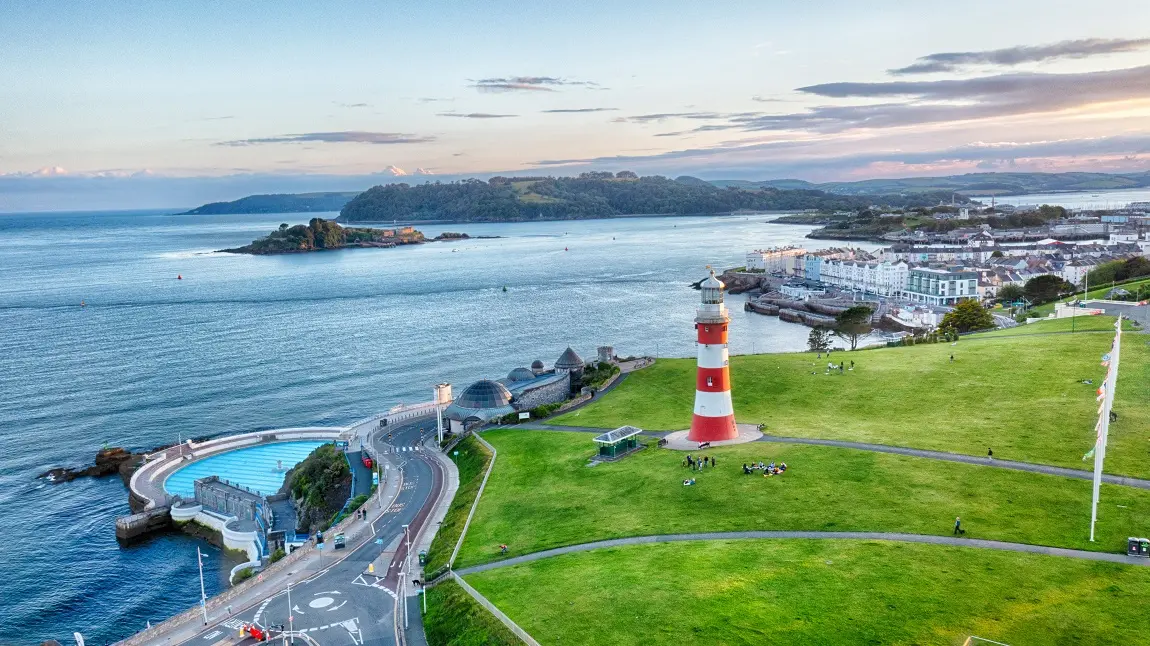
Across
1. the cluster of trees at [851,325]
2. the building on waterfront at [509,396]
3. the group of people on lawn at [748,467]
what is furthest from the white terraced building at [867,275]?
the group of people on lawn at [748,467]

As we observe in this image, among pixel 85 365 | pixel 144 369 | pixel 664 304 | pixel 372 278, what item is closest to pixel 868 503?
pixel 144 369

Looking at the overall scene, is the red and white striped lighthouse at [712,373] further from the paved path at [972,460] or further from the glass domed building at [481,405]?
the glass domed building at [481,405]

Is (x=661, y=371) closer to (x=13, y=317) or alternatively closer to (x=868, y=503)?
(x=868, y=503)

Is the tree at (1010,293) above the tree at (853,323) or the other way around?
above

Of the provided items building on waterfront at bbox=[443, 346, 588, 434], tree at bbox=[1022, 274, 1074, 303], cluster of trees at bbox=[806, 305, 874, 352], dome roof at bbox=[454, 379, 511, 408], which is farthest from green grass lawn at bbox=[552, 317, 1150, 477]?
tree at bbox=[1022, 274, 1074, 303]

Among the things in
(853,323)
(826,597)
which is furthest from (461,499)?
(853,323)

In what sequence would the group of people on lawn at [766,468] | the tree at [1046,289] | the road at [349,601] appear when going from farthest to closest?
the tree at [1046,289], the group of people on lawn at [766,468], the road at [349,601]
